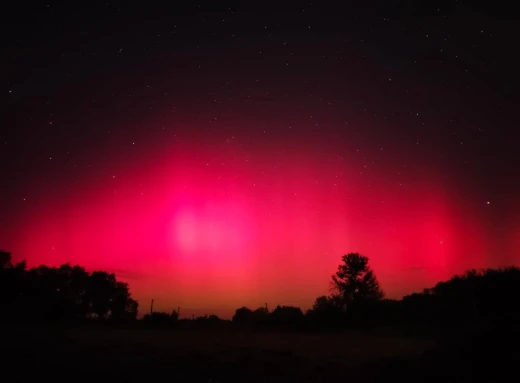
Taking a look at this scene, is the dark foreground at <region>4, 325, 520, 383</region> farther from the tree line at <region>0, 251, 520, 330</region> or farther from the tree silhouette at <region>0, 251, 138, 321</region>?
the tree silhouette at <region>0, 251, 138, 321</region>

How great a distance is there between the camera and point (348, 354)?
20.2 metres

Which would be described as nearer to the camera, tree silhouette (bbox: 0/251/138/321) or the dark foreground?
the dark foreground

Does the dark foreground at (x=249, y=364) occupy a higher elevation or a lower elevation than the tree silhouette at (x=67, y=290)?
lower

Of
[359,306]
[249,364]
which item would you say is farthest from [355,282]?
[249,364]

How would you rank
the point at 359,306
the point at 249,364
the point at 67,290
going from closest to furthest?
the point at 249,364
the point at 359,306
the point at 67,290

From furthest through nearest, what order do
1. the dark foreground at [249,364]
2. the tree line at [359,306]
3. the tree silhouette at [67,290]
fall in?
the tree silhouette at [67,290] < the tree line at [359,306] < the dark foreground at [249,364]

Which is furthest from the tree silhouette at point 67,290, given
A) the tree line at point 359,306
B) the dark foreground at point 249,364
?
the dark foreground at point 249,364

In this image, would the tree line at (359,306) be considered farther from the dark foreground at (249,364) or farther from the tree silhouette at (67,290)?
the dark foreground at (249,364)

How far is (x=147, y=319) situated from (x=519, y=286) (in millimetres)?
35622

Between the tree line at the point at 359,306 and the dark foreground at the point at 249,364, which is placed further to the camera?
the tree line at the point at 359,306

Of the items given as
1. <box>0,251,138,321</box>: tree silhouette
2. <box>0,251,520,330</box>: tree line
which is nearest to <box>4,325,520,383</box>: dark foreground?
<box>0,251,520,330</box>: tree line

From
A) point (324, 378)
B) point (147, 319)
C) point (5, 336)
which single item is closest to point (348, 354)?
point (324, 378)

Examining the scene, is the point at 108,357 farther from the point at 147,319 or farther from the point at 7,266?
the point at 7,266

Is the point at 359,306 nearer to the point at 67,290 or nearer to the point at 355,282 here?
the point at 355,282
